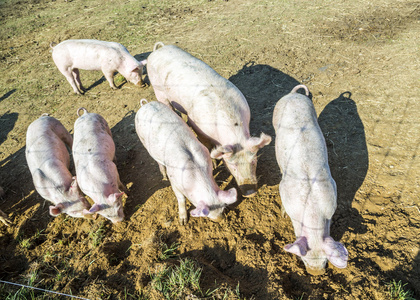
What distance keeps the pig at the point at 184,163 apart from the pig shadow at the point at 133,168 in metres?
0.80

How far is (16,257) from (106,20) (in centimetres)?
976

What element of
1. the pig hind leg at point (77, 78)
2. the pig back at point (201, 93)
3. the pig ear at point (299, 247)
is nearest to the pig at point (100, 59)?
→ the pig hind leg at point (77, 78)

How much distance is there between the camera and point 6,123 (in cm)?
706

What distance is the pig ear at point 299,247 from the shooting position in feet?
9.80

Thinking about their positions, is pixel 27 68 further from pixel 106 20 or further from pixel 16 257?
pixel 16 257

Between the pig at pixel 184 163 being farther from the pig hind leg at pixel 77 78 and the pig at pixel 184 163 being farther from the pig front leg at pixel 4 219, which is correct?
the pig hind leg at pixel 77 78

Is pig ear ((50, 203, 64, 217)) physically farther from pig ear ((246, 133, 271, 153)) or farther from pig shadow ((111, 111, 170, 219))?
pig ear ((246, 133, 271, 153))

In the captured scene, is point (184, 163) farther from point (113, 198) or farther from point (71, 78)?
point (71, 78)

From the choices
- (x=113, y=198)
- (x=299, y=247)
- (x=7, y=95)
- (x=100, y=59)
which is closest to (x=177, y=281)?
(x=299, y=247)

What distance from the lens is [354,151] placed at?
4.62 m

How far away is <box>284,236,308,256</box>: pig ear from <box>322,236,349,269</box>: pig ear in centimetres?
22

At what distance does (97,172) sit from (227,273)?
2522 millimetres

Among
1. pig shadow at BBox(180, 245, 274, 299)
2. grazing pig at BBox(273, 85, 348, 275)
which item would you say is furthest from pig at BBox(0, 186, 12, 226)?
grazing pig at BBox(273, 85, 348, 275)

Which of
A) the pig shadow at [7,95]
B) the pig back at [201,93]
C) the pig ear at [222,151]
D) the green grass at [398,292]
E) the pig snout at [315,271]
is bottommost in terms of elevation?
the green grass at [398,292]
